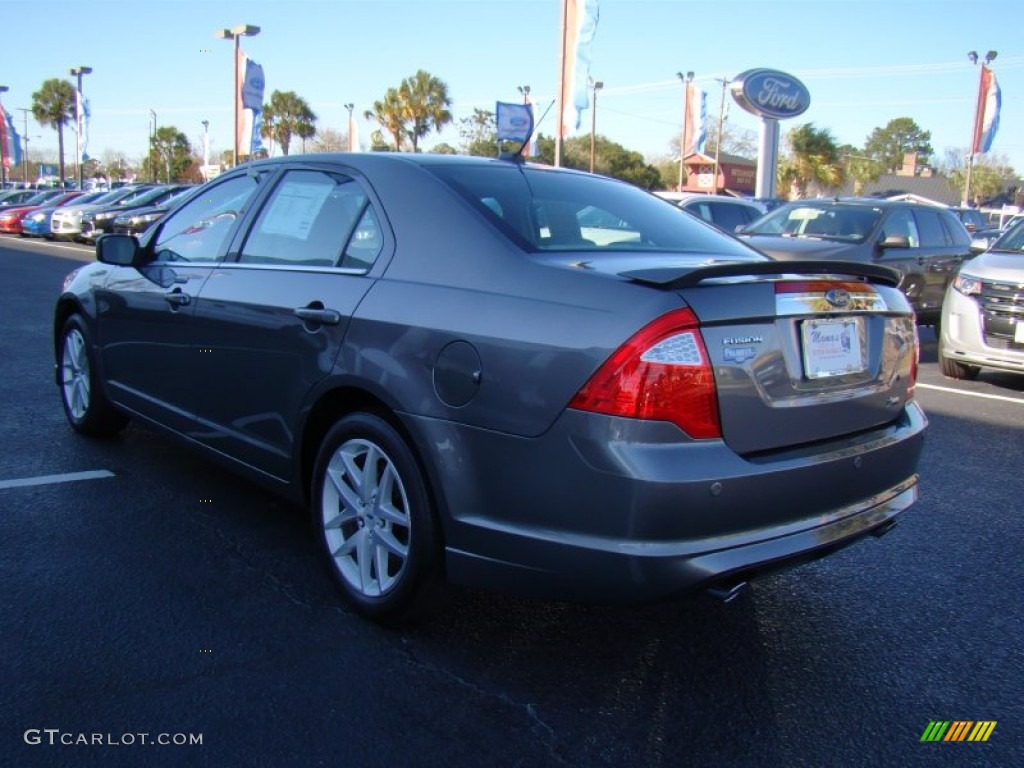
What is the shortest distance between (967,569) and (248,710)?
286 centimetres

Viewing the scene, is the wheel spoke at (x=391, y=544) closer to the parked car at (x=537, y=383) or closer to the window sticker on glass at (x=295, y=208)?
the parked car at (x=537, y=383)

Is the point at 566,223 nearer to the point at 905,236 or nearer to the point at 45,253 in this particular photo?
the point at 905,236

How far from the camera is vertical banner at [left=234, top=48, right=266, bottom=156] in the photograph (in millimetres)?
31531

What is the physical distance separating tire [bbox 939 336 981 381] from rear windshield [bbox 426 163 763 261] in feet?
17.7

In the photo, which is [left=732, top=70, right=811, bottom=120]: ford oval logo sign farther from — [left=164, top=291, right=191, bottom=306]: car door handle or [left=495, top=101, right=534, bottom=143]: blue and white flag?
[left=164, top=291, right=191, bottom=306]: car door handle

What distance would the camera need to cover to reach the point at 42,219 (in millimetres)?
26453

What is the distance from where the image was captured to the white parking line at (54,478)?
441cm

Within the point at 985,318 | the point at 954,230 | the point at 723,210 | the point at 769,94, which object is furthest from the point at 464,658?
the point at 769,94

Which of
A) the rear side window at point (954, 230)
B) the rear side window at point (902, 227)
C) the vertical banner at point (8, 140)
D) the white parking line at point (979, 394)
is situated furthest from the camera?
the vertical banner at point (8, 140)

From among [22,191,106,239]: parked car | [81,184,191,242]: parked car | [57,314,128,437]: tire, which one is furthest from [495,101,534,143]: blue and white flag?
[57,314,128,437]: tire

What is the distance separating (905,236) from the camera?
33.7 feet

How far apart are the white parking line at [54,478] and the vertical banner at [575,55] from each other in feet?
59.6

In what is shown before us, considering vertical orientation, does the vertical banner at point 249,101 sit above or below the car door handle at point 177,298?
above

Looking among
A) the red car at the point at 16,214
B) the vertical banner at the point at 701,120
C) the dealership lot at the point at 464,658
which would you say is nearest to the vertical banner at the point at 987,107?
the vertical banner at the point at 701,120
